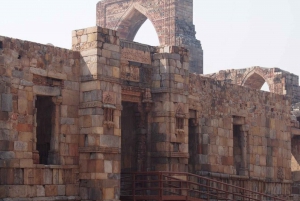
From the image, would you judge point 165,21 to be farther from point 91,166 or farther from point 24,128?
point 24,128

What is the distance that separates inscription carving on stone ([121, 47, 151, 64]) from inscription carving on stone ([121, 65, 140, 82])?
20 cm

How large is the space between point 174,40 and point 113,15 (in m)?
3.03

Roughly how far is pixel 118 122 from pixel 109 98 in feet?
1.83

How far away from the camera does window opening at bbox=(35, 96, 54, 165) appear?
15.2 m

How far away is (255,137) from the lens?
21.1 m

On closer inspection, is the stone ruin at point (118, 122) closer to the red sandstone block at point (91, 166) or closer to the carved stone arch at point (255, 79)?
the red sandstone block at point (91, 166)

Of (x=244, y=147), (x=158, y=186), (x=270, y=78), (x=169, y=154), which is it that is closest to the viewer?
(x=158, y=186)

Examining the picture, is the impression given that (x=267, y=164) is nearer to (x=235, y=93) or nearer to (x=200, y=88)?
(x=235, y=93)

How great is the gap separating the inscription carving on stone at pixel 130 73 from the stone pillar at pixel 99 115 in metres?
1.09

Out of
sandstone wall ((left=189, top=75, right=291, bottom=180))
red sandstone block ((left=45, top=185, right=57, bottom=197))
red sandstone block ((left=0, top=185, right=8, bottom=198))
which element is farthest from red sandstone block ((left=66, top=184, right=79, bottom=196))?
sandstone wall ((left=189, top=75, right=291, bottom=180))

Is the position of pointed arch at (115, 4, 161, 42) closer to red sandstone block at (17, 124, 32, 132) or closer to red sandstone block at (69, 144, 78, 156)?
red sandstone block at (69, 144, 78, 156)

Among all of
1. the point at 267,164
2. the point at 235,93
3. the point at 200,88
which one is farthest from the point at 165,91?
the point at 267,164

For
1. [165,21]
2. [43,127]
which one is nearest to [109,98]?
[43,127]

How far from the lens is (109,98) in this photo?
15.1 metres
